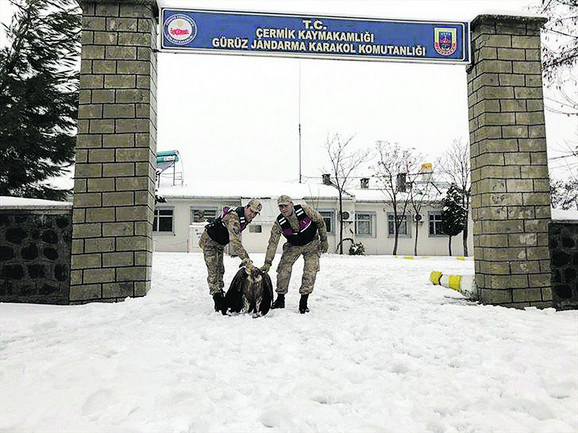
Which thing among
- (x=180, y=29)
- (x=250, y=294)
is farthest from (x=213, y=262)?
(x=180, y=29)

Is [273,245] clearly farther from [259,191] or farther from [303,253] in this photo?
[259,191]

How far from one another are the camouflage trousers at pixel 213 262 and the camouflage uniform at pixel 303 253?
2.20 feet

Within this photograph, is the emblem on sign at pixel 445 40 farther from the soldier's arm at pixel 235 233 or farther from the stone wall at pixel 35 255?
the stone wall at pixel 35 255

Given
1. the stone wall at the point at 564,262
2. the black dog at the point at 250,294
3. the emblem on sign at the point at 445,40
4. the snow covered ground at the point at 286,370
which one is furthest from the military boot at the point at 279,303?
the emblem on sign at the point at 445,40

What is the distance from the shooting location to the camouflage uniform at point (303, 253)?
5.88 meters

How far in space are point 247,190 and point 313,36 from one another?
18.9 metres

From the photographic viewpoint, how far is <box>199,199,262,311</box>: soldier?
18.4 feet

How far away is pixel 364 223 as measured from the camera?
85.6 ft

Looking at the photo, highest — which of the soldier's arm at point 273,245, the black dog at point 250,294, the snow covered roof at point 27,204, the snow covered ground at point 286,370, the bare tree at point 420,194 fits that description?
the bare tree at point 420,194

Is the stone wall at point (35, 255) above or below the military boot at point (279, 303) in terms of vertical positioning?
above

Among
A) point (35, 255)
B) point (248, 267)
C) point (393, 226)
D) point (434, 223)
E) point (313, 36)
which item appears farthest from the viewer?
point (434, 223)

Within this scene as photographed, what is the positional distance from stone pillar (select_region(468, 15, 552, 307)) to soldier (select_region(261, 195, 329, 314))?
8.11ft

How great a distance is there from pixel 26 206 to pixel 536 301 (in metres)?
7.29

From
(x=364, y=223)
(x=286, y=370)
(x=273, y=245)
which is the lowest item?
(x=286, y=370)
